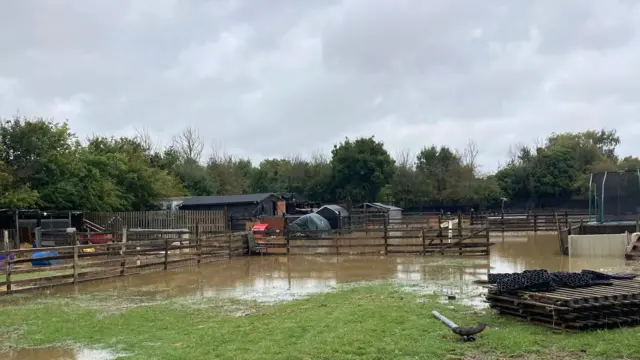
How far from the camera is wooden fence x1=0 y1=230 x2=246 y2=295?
14438 millimetres

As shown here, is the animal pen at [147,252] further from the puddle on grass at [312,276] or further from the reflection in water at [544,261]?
the reflection in water at [544,261]

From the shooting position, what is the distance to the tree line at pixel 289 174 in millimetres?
29188

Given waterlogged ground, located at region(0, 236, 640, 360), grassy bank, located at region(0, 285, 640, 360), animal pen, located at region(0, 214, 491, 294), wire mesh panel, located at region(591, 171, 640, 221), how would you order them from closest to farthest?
1. grassy bank, located at region(0, 285, 640, 360)
2. waterlogged ground, located at region(0, 236, 640, 360)
3. animal pen, located at region(0, 214, 491, 294)
4. wire mesh panel, located at region(591, 171, 640, 221)

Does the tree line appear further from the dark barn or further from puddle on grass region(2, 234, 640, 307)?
puddle on grass region(2, 234, 640, 307)

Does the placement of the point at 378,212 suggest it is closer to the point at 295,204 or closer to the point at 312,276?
the point at 295,204

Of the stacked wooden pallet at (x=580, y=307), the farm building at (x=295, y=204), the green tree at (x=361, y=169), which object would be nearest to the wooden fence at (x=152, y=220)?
the farm building at (x=295, y=204)

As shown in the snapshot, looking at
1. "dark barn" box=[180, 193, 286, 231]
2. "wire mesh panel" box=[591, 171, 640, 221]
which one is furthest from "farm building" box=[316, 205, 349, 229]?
"wire mesh panel" box=[591, 171, 640, 221]

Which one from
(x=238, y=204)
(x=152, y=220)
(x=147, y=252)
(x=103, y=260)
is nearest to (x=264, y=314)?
(x=103, y=260)

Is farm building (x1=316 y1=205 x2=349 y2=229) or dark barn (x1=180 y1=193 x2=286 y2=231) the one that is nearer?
farm building (x1=316 y1=205 x2=349 y2=229)

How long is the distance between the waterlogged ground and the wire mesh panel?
6329mm

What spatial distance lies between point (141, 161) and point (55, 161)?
9.41 meters

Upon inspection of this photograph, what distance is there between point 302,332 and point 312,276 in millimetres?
Result: 8210

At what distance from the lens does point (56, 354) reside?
7406mm

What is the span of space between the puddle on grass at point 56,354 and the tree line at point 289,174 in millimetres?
23071
